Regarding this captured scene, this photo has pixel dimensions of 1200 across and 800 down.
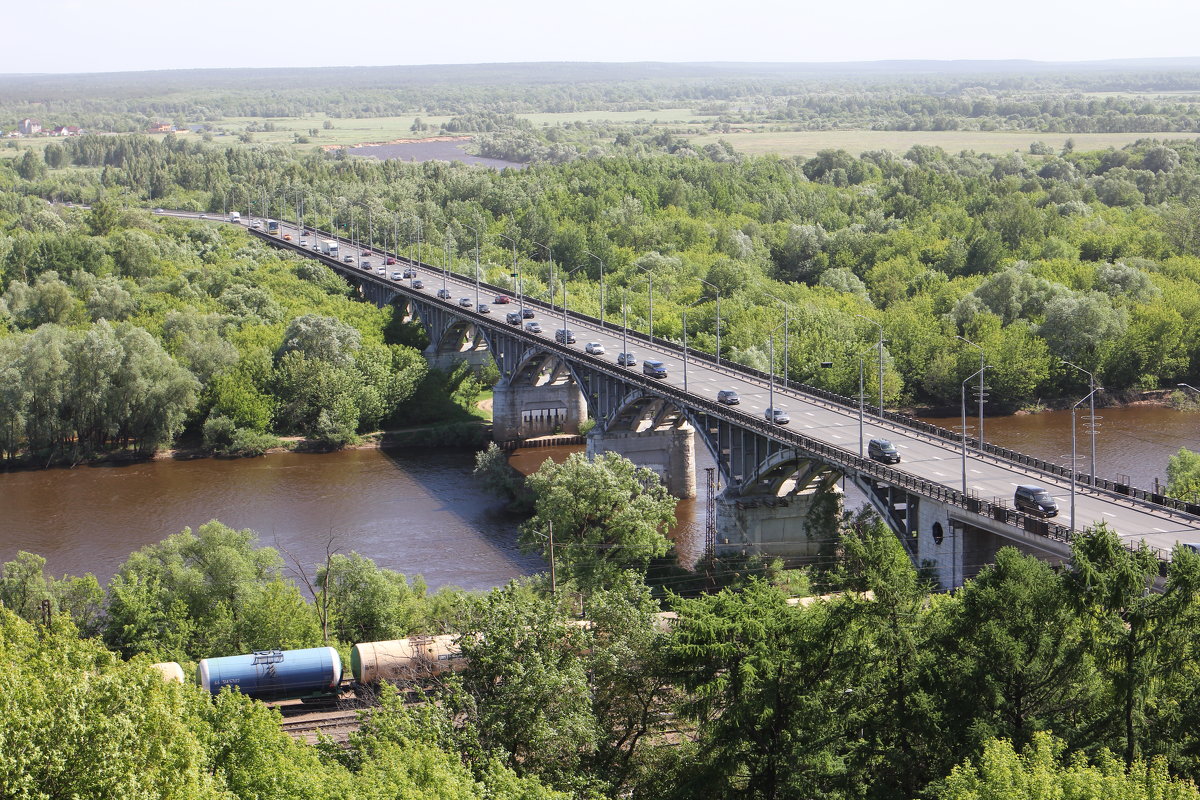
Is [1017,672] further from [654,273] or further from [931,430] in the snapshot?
[654,273]

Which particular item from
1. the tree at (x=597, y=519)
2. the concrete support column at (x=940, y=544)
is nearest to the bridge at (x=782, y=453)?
the concrete support column at (x=940, y=544)

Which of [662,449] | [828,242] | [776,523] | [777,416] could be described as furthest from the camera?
[828,242]

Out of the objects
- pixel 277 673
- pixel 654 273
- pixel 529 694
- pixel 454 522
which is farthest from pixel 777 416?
pixel 654 273

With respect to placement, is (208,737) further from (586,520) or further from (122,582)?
(586,520)

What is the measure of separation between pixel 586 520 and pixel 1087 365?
5037 centimetres

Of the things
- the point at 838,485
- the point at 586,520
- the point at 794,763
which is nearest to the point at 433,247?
the point at 838,485

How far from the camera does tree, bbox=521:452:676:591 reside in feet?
178

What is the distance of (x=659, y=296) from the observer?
113m

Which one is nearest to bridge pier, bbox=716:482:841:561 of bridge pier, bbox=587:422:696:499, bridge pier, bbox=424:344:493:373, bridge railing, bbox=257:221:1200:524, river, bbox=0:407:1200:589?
river, bbox=0:407:1200:589

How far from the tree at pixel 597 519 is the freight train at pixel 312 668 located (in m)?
12.9

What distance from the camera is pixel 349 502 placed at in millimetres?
71625

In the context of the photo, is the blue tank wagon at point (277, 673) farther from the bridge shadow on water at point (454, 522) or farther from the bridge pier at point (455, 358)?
the bridge pier at point (455, 358)

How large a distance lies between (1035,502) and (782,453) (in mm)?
13006

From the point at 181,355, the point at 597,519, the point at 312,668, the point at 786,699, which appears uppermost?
the point at 786,699
